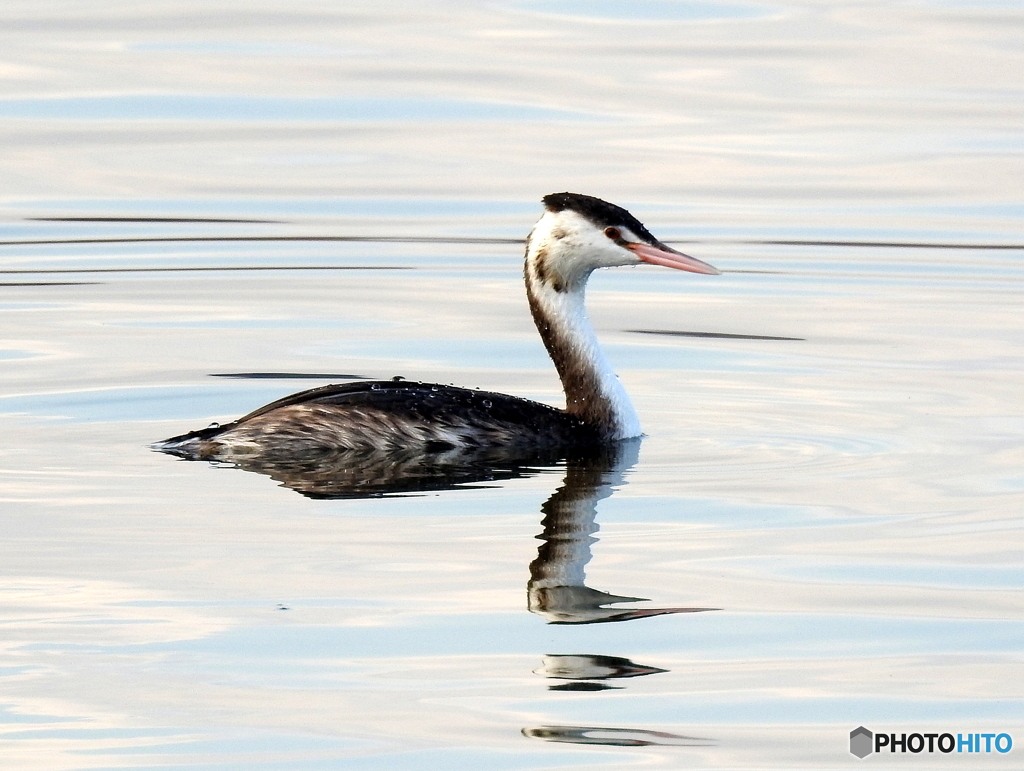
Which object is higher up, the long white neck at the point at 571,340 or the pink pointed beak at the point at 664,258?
the pink pointed beak at the point at 664,258

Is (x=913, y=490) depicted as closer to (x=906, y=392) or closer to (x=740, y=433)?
(x=740, y=433)

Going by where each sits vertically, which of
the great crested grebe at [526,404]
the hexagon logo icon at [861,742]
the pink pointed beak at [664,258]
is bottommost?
the hexagon logo icon at [861,742]

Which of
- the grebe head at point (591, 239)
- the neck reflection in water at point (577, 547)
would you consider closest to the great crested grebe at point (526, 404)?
the grebe head at point (591, 239)

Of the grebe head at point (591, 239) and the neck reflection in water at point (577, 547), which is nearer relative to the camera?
the neck reflection in water at point (577, 547)

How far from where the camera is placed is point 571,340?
11.8 meters

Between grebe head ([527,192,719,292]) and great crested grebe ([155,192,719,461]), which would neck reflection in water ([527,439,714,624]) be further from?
grebe head ([527,192,719,292])

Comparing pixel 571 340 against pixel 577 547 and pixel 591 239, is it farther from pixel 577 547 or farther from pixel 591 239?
pixel 577 547

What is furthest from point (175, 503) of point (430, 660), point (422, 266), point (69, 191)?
point (69, 191)

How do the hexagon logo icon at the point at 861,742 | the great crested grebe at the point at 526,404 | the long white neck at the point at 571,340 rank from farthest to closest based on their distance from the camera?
the long white neck at the point at 571,340 → the great crested grebe at the point at 526,404 → the hexagon logo icon at the point at 861,742

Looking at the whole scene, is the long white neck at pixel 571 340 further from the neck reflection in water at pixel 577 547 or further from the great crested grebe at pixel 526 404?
the neck reflection in water at pixel 577 547

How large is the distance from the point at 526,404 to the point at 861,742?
177 inches

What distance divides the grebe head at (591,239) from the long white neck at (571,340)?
0.31ft

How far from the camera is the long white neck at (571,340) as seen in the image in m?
11.6

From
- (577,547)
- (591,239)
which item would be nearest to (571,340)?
(591,239)
